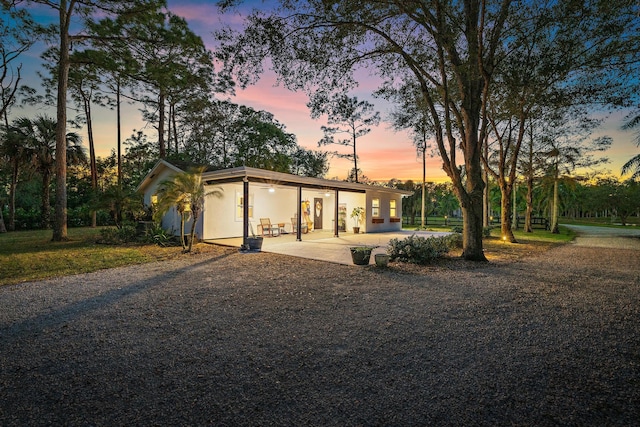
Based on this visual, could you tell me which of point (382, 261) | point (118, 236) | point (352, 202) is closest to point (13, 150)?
point (118, 236)

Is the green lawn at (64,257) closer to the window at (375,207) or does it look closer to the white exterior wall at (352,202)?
the white exterior wall at (352,202)

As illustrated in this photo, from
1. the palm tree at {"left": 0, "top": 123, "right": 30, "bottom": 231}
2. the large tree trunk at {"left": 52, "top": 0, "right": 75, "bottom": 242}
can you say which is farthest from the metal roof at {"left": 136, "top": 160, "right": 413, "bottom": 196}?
the palm tree at {"left": 0, "top": 123, "right": 30, "bottom": 231}

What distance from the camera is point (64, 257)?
8953 millimetres

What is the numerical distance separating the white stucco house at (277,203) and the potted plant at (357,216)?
26cm

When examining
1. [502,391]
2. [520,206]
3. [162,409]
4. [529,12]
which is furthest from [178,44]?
[520,206]

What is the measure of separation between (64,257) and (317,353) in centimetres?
979

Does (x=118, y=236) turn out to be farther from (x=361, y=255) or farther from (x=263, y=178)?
(x=361, y=255)

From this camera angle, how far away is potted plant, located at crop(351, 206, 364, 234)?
1831 cm

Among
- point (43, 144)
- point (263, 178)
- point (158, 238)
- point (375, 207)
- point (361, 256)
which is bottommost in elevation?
point (361, 256)

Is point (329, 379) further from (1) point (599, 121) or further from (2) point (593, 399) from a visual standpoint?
(1) point (599, 121)

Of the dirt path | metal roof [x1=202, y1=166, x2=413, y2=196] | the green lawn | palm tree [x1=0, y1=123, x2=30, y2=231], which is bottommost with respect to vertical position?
the dirt path

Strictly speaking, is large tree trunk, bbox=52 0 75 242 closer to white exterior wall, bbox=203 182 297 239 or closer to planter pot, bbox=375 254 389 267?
white exterior wall, bbox=203 182 297 239

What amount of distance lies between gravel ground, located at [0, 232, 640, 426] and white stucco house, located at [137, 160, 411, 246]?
656 centimetres

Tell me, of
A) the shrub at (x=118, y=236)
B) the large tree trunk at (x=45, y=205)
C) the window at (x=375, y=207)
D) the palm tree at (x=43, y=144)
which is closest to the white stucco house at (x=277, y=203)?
the window at (x=375, y=207)
